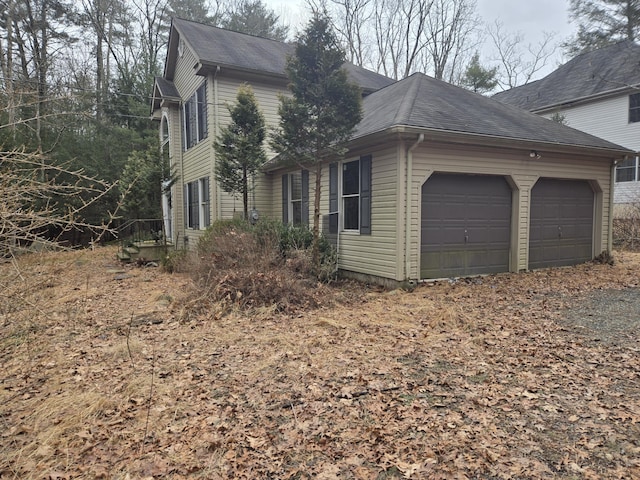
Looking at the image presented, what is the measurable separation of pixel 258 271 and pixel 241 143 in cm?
437

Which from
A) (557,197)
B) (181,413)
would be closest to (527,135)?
(557,197)

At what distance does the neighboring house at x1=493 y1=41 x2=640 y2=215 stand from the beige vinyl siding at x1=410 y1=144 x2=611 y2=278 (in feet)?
19.8

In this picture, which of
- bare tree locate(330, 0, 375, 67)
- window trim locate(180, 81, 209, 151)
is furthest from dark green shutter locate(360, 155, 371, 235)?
bare tree locate(330, 0, 375, 67)

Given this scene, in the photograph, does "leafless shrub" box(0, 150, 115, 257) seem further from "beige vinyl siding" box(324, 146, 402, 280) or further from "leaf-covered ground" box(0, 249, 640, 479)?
"beige vinyl siding" box(324, 146, 402, 280)

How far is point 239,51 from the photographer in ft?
42.7

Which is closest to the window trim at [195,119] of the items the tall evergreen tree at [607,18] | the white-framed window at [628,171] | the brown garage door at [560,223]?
the brown garage door at [560,223]

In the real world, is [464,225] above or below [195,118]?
below

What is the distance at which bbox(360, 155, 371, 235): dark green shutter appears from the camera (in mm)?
8555

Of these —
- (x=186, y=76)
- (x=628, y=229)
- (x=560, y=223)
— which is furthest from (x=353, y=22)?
(x=560, y=223)

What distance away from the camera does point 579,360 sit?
13.8 feet

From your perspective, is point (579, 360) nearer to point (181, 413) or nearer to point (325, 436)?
point (325, 436)

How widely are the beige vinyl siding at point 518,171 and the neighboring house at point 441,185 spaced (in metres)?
0.02

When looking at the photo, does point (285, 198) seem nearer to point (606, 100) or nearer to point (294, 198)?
point (294, 198)

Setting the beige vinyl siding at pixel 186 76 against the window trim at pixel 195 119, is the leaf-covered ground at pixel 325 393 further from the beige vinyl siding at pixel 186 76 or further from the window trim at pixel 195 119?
the beige vinyl siding at pixel 186 76
